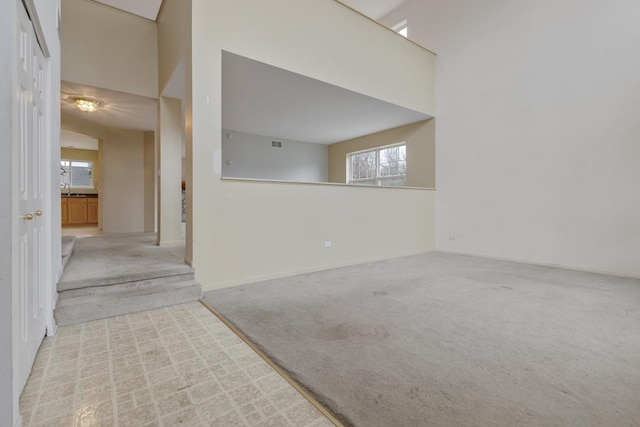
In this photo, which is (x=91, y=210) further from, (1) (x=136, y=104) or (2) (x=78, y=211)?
(1) (x=136, y=104)

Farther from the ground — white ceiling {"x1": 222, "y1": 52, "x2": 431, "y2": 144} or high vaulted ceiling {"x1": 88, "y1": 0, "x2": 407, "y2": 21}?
high vaulted ceiling {"x1": 88, "y1": 0, "x2": 407, "y2": 21}

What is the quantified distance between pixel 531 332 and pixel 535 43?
4.67 meters

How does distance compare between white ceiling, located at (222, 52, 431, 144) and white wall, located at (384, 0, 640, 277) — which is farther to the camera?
white ceiling, located at (222, 52, 431, 144)

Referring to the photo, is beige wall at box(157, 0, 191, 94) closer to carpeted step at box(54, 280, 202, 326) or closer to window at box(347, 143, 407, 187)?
carpeted step at box(54, 280, 202, 326)

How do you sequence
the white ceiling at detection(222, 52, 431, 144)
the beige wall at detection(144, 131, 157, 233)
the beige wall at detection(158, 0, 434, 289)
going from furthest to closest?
the beige wall at detection(144, 131, 157, 233), the white ceiling at detection(222, 52, 431, 144), the beige wall at detection(158, 0, 434, 289)

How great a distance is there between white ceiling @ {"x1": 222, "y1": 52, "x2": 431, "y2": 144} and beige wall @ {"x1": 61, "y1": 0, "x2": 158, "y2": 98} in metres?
1.24

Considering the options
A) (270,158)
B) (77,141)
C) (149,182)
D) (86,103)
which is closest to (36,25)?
(86,103)

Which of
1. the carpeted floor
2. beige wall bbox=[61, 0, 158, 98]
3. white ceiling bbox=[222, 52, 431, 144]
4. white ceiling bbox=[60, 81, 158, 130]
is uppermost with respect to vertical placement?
beige wall bbox=[61, 0, 158, 98]

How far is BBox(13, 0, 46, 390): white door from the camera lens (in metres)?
1.36

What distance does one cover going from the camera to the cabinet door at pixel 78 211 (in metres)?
8.45

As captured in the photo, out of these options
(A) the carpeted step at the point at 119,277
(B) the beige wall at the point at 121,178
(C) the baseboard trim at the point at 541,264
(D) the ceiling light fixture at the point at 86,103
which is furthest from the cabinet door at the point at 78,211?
(C) the baseboard trim at the point at 541,264

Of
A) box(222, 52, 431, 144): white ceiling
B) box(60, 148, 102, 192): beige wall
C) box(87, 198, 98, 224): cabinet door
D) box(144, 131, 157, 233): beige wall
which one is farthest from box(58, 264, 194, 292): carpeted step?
box(60, 148, 102, 192): beige wall

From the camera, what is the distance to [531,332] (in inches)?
81.8

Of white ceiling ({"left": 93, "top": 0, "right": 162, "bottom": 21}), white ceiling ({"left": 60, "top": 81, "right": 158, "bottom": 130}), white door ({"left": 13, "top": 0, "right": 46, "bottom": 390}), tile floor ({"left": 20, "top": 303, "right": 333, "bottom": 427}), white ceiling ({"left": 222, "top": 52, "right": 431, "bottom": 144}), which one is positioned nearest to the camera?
tile floor ({"left": 20, "top": 303, "right": 333, "bottom": 427})
